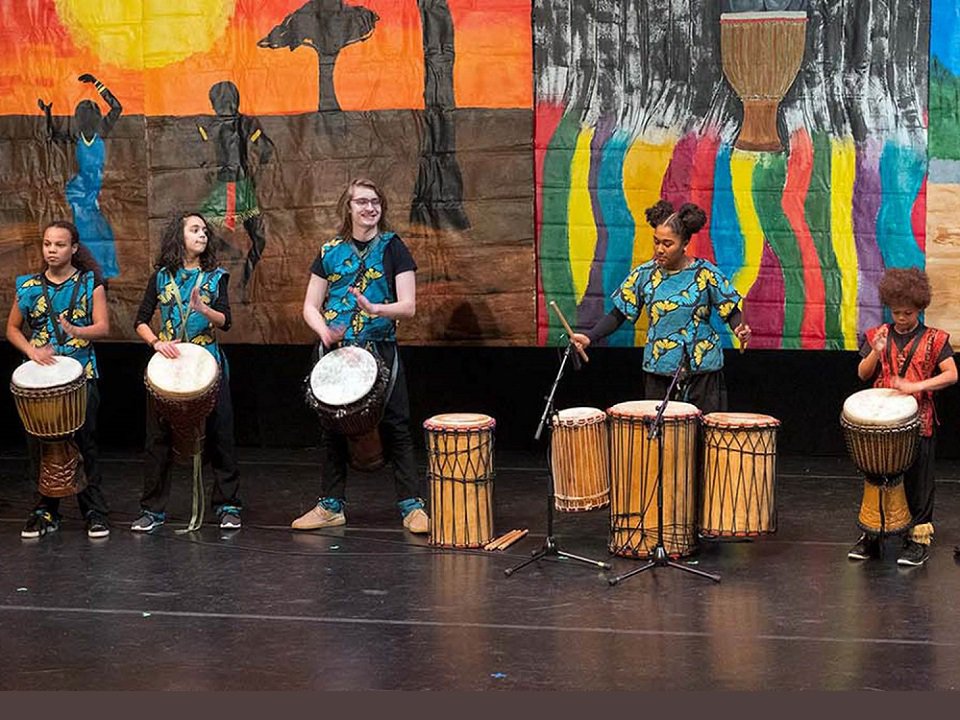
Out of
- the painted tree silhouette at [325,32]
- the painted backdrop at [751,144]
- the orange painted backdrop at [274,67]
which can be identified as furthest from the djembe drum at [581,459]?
the painted tree silhouette at [325,32]

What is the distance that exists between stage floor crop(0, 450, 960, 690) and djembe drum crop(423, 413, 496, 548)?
12 cm

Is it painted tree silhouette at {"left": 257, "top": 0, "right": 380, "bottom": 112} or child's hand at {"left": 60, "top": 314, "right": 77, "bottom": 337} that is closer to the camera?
child's hand at {"left": 60, "top": 314, "right": 77, "bottom": 337}

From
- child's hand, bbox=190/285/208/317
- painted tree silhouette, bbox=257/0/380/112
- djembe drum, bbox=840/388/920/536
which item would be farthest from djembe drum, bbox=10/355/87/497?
djembe drum, bbox=840/388/920/536

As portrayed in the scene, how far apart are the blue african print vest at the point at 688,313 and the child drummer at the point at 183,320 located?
177 centimetres

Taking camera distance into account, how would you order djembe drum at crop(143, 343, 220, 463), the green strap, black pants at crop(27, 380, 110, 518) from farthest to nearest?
the green strap, black pants at crop(27, 380, 110, 518), djembe drum at crop(143, 343, 220, 463)

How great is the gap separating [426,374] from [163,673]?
376 cm

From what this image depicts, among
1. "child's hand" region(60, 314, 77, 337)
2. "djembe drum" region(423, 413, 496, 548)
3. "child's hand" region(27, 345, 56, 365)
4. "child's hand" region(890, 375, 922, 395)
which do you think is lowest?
"djembe drum" region(423, 413, 496, 548)

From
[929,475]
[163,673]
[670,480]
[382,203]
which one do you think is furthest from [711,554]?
[163,673]

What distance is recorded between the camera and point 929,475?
584cm

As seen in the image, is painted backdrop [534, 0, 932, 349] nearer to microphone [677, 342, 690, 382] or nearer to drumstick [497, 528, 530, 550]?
microphone [677, 342, 690, 382]

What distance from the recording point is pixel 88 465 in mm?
6461

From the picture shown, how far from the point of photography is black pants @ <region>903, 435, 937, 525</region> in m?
5.82

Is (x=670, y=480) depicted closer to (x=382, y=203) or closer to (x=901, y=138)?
(x=382, y=203)

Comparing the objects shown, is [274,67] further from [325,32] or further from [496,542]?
[496,542]
